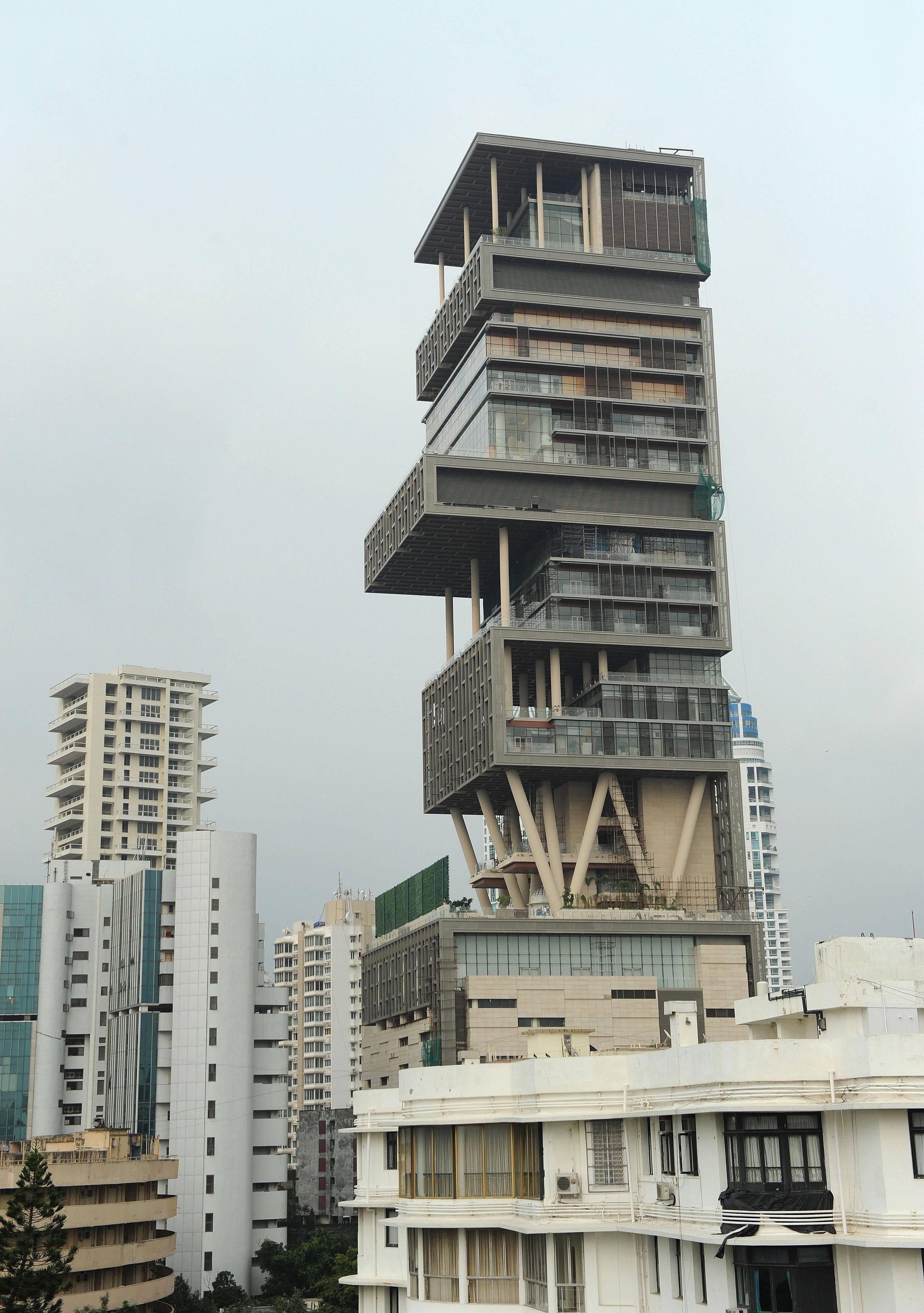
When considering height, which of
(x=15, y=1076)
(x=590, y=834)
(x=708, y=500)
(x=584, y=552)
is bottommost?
(x=15, y=1076)

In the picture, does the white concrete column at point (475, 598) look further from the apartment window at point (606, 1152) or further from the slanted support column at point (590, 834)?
the apartment window at point (606, 1152)

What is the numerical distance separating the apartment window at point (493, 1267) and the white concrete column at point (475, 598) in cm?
9745

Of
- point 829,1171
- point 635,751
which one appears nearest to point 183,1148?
point 635,751

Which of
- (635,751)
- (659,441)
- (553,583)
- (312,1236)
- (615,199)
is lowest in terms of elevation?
(312,1236)

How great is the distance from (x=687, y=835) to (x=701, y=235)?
183ft

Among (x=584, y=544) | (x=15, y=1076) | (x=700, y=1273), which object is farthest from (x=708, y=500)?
(x=700, y=1273)

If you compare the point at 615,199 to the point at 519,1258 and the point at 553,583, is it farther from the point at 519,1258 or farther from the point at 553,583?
the point at 519,1258

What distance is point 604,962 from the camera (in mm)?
124375

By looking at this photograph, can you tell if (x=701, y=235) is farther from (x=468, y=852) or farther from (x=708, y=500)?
(x=468, y=852)

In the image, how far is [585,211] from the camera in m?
145

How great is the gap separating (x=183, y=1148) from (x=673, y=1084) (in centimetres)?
9598

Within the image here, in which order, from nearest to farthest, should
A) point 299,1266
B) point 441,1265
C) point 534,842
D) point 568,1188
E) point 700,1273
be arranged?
1. point 700,1273
2. point 568,1188
3. point 441,1265
4. point 299,1266
5. point 534,842

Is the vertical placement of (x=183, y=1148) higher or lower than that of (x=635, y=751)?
lower

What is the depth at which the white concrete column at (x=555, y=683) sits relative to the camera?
13025 cm
